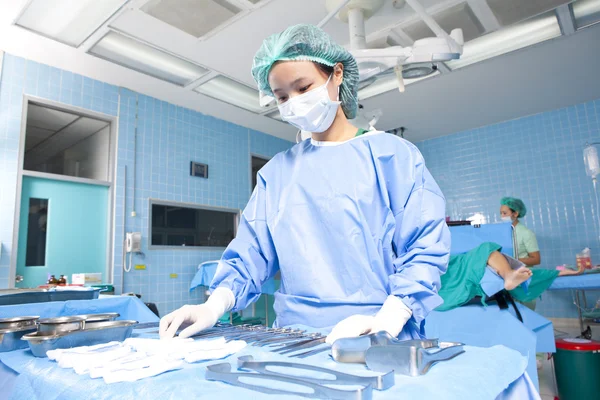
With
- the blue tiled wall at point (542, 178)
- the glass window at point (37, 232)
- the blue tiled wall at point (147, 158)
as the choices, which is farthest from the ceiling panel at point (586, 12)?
the glass window at point (37, 232)

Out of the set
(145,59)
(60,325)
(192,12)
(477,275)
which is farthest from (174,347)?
(145,59)

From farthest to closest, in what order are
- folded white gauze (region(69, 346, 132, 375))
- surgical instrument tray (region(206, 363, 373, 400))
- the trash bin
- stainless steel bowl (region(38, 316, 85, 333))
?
1. the trash bin
2. stainless steel bowl (region(38, 316, 85, 333))
3. folded white gauze (region(69, 346, 132, 375))
4. surgical instrument tray (region(206, 363, 373, 400))

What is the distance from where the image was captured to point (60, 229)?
3.87m

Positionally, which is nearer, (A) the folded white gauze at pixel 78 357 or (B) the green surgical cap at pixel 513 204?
(A) the folded white gauze at pixel 78 357

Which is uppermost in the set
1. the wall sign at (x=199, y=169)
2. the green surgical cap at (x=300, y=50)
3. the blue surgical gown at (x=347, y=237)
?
the wall sign at (x=199, y=169)

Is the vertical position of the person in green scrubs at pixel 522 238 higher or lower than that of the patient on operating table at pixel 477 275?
higher

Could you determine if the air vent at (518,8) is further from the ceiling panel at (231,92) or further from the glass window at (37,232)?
the glass window at (37,232)

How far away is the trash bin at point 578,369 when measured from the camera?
8.27ft

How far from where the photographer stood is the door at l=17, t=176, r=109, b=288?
12.0ft

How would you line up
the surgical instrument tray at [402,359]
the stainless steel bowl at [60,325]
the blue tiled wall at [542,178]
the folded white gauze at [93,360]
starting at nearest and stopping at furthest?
the surgical instrument tray at [402,359] < the folded white gauze at [93,360] < the stainless steel bowl at [60,325] < the blue tiled wall at [542,178]

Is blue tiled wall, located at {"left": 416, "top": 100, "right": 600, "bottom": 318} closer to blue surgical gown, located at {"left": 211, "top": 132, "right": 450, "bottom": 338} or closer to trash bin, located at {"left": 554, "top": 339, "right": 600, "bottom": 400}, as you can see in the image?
trash bin, located at {"left": 554, "top": 339, "right": 600, "bottom": 400}

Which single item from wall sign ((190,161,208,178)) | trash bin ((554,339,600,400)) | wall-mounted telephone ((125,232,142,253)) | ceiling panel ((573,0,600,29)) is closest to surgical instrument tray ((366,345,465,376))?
trash bin ((554,339,600,400))

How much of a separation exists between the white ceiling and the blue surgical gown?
236cm

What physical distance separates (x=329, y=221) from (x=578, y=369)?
7.76 feet
